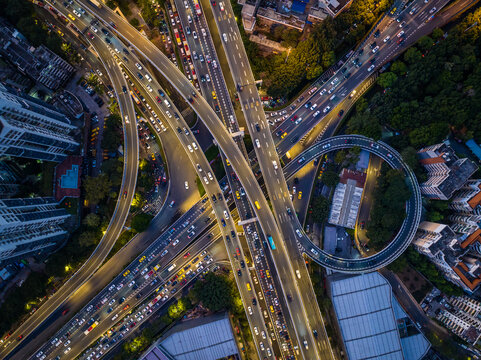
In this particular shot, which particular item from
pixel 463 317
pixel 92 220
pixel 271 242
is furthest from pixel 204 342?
pixel 463 317

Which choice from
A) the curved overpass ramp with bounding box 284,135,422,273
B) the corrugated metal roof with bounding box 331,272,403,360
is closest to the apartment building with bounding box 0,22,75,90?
the curved overpass ramp with bounding box 284,135,422,273

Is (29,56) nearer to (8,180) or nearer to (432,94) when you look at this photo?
(8,180)

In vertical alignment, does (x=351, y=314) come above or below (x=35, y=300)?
above

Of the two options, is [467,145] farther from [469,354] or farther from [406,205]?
[469,354]

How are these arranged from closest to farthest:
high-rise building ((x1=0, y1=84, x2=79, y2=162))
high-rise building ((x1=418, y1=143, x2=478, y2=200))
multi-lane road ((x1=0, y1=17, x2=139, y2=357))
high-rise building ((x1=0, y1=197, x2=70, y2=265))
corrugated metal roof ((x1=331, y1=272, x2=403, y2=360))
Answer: high-rise building ((x1=0, y1=84, x2=79, y2=162)) < high-rise building ((x1=0, y1=197, x2=70, y2=265)) < high-rise building ((x1=418, y1=143, x2=478, y2=200)) < corrugated metal roof ((x1=331, y1=272, x2=403, y2=360)) < multi-lane road ((x1=0, y1=17, x2=139, y2=357))

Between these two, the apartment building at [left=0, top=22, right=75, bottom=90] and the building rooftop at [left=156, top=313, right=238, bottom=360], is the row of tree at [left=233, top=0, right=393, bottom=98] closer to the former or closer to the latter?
the apartment building at [left=0, top=22, right=75, bottom=90]

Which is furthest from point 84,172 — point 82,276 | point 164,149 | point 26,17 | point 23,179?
point 26,17
